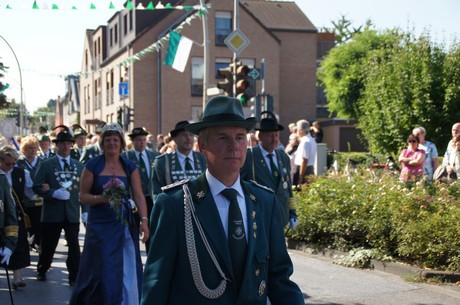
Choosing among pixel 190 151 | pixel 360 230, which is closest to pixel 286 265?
pixel 190 151

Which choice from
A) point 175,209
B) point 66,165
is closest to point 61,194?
point 66,165

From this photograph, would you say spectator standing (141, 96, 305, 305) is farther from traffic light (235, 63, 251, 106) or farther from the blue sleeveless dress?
traffic light (235, 63, 251, 106)

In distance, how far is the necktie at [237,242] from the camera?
10.7 feet

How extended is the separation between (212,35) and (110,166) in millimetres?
37667

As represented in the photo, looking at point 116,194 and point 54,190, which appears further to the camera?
point 54,190

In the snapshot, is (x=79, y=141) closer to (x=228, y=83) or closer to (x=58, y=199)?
(x=228, y=83)

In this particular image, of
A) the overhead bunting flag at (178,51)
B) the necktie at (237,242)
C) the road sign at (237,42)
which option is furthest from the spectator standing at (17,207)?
the overhead bunting flag at (178,51)

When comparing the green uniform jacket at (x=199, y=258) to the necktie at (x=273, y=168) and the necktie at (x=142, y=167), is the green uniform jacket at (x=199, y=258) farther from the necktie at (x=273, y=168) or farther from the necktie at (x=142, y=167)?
the necktie at (x=142, y=167)

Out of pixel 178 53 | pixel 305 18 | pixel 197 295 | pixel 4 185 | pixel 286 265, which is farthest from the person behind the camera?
pixel 305 18

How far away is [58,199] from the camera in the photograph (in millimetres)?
9125

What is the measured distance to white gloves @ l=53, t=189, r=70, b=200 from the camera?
9.06 meters

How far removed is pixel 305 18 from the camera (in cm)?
4897

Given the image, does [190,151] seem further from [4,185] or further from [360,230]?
[360,230]

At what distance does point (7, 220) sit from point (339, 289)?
4083 mm
